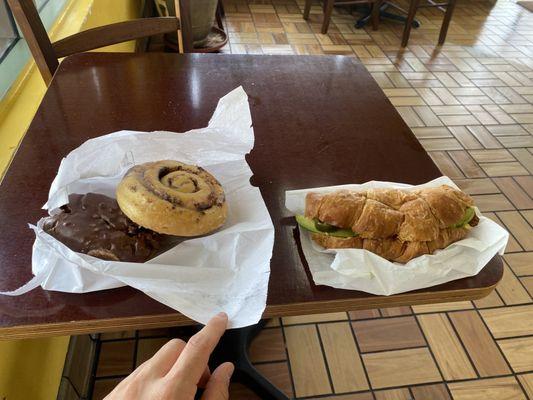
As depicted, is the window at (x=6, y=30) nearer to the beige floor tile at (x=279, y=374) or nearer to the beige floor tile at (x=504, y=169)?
the beige floor tile at (x=279, y=374)

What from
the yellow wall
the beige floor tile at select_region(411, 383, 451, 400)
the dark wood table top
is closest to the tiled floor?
the beige floor tile at select_region(411, 383, 451, 400)

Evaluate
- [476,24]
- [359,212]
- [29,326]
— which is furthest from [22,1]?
[476,24]

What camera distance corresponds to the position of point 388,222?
2.08 ft

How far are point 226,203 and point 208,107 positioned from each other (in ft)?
1.17

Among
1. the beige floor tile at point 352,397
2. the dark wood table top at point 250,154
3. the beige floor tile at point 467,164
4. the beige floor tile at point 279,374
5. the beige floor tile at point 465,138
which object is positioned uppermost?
the dark wood table top at point 250,154

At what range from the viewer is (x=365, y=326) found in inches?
57.1

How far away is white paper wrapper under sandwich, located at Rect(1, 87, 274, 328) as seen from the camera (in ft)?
1.81

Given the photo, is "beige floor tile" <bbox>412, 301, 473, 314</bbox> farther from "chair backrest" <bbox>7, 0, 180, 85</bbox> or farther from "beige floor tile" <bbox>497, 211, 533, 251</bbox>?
"chair backrest" <bbox>7, 0, 180, 85</bbox>

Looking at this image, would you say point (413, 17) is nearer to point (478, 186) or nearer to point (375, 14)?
point (375, 14)

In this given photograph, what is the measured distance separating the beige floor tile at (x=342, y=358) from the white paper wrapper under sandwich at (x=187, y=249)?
861mm

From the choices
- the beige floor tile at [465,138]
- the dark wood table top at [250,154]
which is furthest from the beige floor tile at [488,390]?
the beige floor tile at [465,138]

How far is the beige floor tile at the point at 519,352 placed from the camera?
4.50 feet

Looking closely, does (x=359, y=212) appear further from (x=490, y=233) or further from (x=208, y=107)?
(x=208, y=107)

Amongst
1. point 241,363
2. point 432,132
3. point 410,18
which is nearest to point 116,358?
point 241,363
